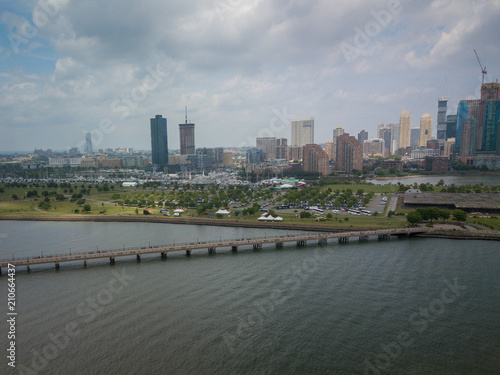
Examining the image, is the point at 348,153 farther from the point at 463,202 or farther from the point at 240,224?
the point at 240,224

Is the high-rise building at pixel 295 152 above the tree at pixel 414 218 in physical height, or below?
above

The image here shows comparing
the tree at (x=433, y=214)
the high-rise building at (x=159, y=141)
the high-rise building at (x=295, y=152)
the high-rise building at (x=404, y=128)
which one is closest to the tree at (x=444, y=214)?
the tree at (x=433, y=214)

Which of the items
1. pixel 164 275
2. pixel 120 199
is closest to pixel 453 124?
pixel 120 199

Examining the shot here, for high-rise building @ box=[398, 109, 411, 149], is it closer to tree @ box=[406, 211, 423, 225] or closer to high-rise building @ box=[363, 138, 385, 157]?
high-rise building @ box=[363, 138, 385, 157]

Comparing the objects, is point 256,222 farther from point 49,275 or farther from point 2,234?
point 2,234

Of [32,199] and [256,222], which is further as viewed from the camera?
[32,199]

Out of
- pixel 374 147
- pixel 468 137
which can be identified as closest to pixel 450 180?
pixel 468 137

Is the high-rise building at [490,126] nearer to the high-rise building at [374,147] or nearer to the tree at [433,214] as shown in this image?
the high-rise building at [374,147]
